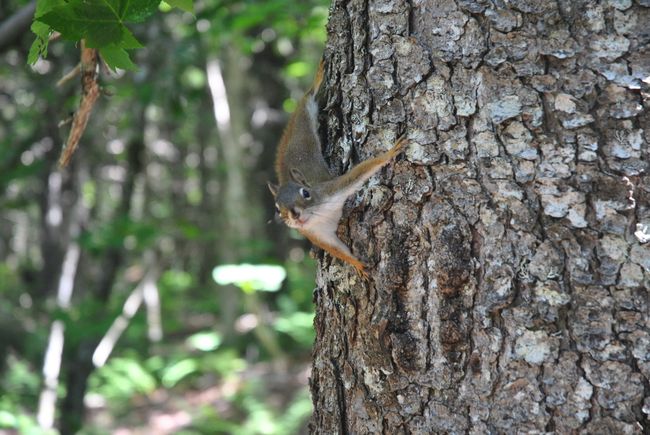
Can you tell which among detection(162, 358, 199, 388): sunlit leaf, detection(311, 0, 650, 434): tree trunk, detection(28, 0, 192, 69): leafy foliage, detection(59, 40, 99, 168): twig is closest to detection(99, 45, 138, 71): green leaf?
detection(28, 0, 192, 69): leafy foliage

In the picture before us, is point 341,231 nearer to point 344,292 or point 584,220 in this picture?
point 344,292

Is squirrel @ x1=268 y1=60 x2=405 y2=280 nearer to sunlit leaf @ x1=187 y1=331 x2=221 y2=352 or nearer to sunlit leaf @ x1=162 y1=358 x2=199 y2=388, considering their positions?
sunlit leaf @ x1=162 y1=358 x2=199 y2=388

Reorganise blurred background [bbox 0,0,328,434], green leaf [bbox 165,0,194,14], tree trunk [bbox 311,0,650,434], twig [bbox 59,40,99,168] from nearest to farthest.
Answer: tree trunk [bbox 311,0,650,434] < green leaf [bbox 165,0,194,14] < twig [bbox 59,40,99,168] < blurred background [bbox 0,0,328,434]

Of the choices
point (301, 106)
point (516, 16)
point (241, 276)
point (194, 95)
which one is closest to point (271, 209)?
point (194, 95)

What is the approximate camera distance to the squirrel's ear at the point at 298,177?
212cm

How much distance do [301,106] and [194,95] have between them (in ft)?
12.0

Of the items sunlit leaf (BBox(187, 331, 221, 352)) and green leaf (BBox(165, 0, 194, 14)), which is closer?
green leaf (BBox(165, 0, 194, 14))

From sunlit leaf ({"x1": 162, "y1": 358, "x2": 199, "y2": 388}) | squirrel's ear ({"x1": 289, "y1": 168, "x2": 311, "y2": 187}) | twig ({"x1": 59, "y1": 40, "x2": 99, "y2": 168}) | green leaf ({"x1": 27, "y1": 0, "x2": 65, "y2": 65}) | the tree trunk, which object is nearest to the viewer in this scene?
the tree trunk

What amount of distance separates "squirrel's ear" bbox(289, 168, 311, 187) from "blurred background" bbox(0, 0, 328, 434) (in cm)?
107

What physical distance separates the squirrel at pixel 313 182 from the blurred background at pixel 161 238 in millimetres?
1004

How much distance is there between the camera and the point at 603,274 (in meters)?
1.38

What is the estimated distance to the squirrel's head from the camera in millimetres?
1981

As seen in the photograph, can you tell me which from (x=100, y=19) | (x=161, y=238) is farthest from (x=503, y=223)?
(x=161, y=238)

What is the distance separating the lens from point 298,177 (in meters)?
2.19
